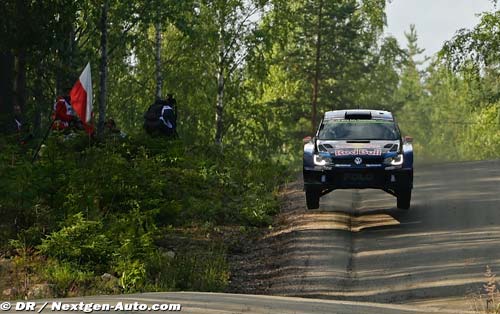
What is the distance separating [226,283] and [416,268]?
2712mm

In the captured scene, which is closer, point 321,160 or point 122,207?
point 122,207

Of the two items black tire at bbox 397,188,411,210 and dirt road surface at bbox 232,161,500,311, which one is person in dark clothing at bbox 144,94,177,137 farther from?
black tire at bbox 397,188,411,210

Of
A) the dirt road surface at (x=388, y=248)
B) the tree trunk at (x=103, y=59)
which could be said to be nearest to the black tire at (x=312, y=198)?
the dirt road surface at (x=388, y=248)

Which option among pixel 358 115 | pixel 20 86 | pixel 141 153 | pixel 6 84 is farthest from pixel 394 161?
pixel 20 86

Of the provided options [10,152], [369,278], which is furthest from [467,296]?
[10,152]

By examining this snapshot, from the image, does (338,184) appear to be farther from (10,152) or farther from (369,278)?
(10,152)

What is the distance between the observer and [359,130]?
1845cm

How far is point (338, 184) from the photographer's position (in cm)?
1733

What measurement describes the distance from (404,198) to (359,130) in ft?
5.13

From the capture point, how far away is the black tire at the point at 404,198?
17.9 metres

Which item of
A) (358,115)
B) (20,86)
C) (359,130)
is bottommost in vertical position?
(359,130)

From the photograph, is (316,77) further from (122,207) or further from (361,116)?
(122,207)

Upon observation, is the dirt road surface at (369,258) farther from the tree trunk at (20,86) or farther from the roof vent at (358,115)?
the tree trunk at (20,86)

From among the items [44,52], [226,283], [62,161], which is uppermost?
[44,52]
